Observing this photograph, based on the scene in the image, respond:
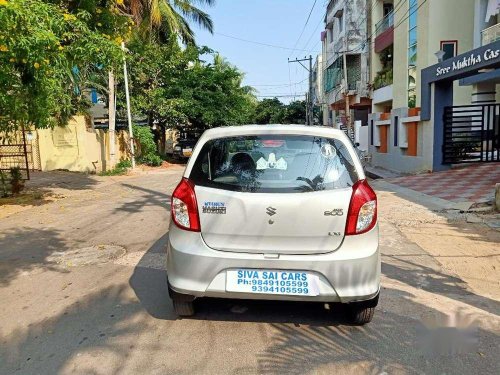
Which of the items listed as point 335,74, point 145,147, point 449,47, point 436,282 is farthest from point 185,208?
point 335,74

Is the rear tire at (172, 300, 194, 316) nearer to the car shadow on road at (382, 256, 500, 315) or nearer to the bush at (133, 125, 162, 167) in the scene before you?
the car shadow on road at (382, 256, 500, 315)

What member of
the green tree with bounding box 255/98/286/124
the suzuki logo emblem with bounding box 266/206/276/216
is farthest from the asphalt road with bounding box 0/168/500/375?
the green tree with bounding box 255/98/286/124

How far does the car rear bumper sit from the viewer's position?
11.0 ft

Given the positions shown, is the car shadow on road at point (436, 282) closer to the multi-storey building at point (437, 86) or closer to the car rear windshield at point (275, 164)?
the car rear windshield at point (275, 164)

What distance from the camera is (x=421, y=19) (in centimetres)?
A: 1995

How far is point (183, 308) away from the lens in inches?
148

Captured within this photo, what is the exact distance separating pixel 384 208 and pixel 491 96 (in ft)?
39.6

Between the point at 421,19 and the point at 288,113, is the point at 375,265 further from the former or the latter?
the point at 288,113

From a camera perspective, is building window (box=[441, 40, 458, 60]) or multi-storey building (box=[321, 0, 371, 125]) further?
multi-storey building (box=[321, 0, 371, 125])

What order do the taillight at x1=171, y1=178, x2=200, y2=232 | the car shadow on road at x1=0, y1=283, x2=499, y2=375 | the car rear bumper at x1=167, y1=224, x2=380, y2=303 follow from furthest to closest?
the taillight at x1=171, y1=178, x2=200, y2=232
the car rear bumper at x1=167, y1=224, x2=380, y2=303
the car shadow on road at x1=0, y1=283, x2=499, y2=375

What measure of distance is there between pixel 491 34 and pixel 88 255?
16918 millimetres

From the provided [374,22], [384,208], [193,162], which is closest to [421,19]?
[374,22]

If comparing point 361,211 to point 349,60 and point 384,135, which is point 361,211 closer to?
point 384,135

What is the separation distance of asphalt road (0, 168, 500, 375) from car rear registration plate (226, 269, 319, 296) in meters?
0.39
